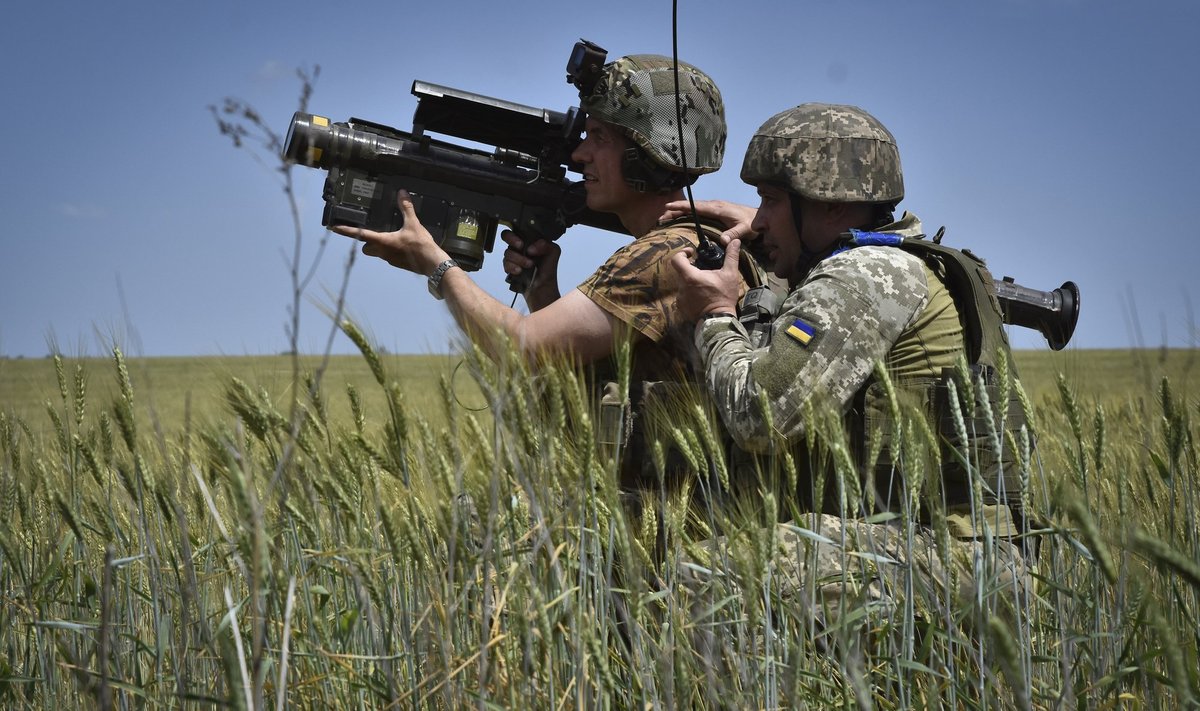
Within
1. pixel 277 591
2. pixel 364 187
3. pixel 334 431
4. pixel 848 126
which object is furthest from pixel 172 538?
pixel 848 126

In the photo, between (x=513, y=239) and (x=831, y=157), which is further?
(x=513, y=239)

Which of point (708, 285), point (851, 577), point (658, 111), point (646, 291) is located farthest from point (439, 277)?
point (851, 577)

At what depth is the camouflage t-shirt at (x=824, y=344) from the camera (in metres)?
2.69

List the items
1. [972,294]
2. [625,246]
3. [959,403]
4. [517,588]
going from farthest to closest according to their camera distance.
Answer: [625,246] → [972,294] → [959,403] → [517,588]

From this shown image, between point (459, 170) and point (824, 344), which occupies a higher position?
point (459, 170)

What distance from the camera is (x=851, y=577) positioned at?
7.50 ft

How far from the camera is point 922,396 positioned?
2764mm

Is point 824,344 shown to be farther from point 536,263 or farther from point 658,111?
point 536,263

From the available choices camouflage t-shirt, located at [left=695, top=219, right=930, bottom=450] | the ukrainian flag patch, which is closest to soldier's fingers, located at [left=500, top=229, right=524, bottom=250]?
camouflage t-shirt, located at [left=695, top=219, right=930, bottom=450]

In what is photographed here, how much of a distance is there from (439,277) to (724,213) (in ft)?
3.37

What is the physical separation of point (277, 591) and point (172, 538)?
0.88 meters

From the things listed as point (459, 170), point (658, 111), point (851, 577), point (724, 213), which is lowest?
point (851, 577)

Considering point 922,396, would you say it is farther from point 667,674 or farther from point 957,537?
point 667,674

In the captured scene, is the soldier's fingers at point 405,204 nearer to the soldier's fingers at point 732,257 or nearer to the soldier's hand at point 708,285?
the soldier's hand at point 708,285
